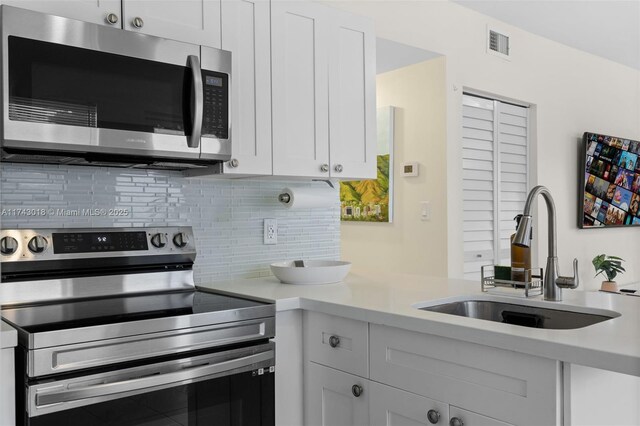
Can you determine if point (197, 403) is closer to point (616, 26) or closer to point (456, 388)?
point (456, 388)

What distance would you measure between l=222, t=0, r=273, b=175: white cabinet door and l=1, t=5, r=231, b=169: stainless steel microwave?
0.45 feet

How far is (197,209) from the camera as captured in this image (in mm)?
2422

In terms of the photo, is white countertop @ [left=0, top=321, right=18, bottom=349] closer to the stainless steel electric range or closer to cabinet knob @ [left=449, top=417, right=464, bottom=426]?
the stainless steel electric range

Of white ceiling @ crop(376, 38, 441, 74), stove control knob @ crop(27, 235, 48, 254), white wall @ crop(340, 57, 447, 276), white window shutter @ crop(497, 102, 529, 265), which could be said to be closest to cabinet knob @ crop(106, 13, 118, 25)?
stove control knob @ crop(27, 235, 48, 254)

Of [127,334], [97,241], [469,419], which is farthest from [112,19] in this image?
[469,419]

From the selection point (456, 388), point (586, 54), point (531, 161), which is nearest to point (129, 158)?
point (456, 388)

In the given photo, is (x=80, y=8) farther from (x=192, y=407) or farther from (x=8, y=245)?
(x=192, y=407)

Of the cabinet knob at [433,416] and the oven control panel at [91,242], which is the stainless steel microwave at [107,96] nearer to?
the oven control panel at [91,242]

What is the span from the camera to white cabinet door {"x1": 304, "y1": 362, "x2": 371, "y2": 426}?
6.13 feet

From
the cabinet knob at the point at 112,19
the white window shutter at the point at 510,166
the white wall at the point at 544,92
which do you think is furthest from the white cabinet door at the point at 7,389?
the white window shutter at the point at 510,166

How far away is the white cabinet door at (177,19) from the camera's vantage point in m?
1.98

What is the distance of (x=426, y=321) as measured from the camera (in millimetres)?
1622

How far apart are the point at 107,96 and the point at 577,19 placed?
365 cm

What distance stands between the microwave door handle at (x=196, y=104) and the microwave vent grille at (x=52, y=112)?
32cm
